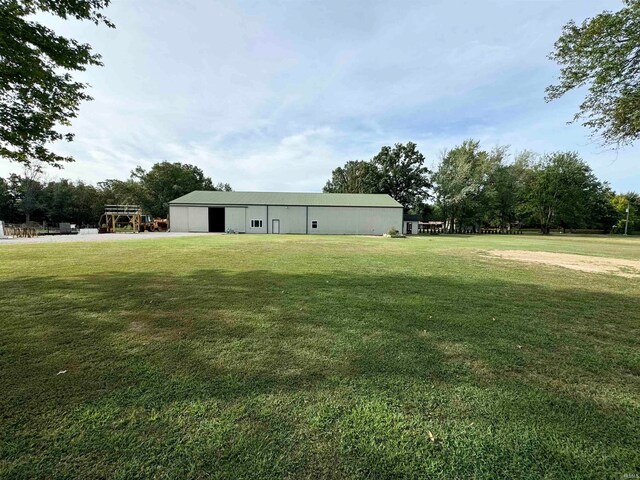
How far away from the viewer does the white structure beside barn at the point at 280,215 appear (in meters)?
36.6

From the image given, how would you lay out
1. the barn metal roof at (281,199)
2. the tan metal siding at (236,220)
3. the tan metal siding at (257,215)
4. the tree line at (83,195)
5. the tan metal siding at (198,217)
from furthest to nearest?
1. the tree line at (83,195)
2. the barn metal roof at (281,199)
3. the tan metal siding at (257,215)
4. the tan metal siding at (236,220)
5. the tan metal siding at (198,217)

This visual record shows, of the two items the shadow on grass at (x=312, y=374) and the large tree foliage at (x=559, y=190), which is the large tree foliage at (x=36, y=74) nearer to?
the shadow on grass at (x=312, y=374)

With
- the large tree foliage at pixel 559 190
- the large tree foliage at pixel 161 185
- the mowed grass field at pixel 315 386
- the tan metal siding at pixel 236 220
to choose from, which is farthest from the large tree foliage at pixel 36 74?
the large tree foliage at pixel 559 190

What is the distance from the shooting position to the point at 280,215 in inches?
1479

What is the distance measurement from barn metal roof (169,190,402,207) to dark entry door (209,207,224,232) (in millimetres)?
1224

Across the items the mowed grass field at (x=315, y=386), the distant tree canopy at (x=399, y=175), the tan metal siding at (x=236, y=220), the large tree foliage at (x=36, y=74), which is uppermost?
the distant tree canopy at (x=399, y=175)

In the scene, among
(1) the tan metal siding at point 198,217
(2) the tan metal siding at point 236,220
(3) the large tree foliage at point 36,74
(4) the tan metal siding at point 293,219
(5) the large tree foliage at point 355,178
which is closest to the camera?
(3) the large tree foliage at point 36,74

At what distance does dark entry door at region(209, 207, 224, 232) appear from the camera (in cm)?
3759

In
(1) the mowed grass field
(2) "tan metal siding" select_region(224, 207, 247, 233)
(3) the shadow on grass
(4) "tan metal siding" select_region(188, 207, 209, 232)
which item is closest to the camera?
(1) the mowed grass field

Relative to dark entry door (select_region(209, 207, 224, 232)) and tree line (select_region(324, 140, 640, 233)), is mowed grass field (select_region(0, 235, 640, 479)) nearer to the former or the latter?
dark entry door (select_region(209, 207, 224, 232))

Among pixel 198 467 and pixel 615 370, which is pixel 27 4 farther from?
pixel 615 370

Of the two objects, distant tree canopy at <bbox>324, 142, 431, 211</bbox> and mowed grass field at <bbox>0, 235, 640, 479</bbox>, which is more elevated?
distant tree canopy at <bbox>324, 142, 431, 211</bbox>

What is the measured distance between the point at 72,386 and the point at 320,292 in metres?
4.23

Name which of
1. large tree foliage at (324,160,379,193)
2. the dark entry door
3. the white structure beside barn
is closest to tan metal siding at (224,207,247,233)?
the white structure beside barn
